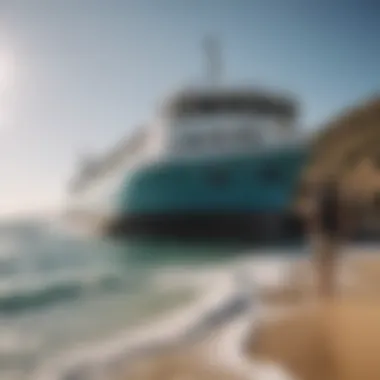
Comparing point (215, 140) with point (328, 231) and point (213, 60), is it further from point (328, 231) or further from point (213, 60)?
point (328, 231)

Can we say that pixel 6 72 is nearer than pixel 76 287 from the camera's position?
No

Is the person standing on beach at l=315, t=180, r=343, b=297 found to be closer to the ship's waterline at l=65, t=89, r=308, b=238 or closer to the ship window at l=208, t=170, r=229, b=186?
the ship's waterline at l=65, t=89, r=308, b=238

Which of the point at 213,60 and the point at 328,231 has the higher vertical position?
the point at 213,60

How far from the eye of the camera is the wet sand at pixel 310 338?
1.33m

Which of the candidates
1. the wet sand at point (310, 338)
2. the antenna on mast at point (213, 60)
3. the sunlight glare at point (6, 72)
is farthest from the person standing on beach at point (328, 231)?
the sunlight glare at point (6, 72)

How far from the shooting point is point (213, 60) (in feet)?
4.83

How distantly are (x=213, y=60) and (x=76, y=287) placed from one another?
616 mm

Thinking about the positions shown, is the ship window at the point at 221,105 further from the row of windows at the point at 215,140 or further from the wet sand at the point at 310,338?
the wet sand at the point at 310,338

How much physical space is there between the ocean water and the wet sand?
0.38 feet

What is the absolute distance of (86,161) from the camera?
4.70 feet

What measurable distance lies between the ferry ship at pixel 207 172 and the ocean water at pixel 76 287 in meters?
0.07

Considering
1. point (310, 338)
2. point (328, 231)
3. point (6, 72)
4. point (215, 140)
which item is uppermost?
point (6, 72)

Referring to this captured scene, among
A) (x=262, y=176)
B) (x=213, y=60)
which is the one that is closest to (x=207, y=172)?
(x=262, y=176)

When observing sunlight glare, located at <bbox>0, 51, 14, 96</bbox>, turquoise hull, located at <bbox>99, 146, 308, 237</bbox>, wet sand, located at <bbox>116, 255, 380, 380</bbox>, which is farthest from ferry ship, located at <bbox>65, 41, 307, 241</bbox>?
sunlight glare, located at <bbox>0, 51, 14, 96</bbox>
